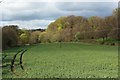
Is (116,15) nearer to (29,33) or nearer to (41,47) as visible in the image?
(41,47)

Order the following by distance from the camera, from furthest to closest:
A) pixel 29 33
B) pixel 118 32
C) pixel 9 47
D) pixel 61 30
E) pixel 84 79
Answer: pixel 118 32, pixel 61 30, pixel 9 47, pixel 29 33, pixel 84 79

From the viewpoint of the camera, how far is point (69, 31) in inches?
1583

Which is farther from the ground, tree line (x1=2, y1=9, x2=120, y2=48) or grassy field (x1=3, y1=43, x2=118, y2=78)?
tree line (x1=2, y1=9, x2=120, y2=48)

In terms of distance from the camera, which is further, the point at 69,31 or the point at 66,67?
the point at 69,31

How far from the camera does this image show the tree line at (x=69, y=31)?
112ft

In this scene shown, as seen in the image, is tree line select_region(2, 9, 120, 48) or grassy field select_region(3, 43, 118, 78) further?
tree line select_region(2, 9, 120, 48)

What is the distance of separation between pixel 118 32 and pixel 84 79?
40799 millimetres

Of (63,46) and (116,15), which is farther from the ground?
(116,15)

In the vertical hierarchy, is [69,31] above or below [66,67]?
above

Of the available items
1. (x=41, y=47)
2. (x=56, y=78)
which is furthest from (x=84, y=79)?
(x=41, y=47)

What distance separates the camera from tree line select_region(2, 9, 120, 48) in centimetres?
3412

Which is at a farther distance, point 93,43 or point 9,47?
point 93,43

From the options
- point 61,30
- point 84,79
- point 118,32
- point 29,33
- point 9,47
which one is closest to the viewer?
point 84,79

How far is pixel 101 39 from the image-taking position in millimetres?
53188
